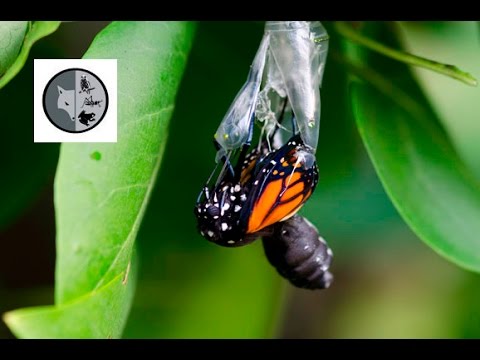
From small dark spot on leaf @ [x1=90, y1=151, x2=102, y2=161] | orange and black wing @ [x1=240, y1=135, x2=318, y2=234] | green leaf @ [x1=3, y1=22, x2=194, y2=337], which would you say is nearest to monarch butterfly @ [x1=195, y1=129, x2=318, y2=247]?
orange and black wing @ [x1=240, y1=135, x2=318, y2=234]

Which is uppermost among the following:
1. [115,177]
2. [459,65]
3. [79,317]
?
[459,65]

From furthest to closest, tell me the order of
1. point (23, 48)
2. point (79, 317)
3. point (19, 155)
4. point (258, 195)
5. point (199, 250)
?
point (199, 250) < point (19, 155) < point (258, 195) < point (23, 48) < point (79, 317)

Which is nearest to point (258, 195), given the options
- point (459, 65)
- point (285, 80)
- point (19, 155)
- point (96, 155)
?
point (285, 80)

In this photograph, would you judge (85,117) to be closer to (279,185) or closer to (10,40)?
(10,40)

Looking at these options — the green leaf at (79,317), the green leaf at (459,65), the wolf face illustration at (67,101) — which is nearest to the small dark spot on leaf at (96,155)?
the green leaf at (79,317)

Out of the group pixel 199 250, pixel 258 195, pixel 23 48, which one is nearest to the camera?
pixel 23 48

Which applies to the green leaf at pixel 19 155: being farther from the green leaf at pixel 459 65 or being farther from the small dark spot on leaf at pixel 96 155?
the green leaf at pixel 459 65
